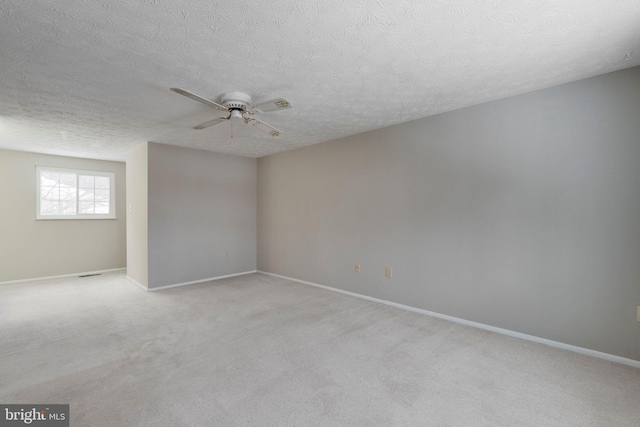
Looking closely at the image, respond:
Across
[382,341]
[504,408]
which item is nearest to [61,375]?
[382,341]

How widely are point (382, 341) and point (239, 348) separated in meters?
1.33

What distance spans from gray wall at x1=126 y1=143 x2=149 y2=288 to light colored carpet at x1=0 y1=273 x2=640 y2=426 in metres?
1.18

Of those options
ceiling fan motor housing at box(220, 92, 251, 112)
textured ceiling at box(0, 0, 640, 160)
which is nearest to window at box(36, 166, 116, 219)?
textured ceiling at box(0, 0, 640, 160)

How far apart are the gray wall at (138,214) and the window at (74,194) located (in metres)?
1.22

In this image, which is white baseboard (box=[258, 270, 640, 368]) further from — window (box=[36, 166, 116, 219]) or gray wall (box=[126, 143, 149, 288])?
window (box=[36, 166, 116, 219])

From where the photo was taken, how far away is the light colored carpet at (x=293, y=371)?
1.74m

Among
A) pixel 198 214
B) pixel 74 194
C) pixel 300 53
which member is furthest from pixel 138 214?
pixel 300 53

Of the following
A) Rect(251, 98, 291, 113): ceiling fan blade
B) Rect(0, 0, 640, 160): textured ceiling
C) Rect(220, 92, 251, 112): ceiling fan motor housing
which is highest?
Rect(0, 0, 640, 160): textured ceiling

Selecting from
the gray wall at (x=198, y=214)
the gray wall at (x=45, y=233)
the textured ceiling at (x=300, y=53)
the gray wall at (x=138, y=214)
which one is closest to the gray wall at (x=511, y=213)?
the textured ceiling at (x=300, y=53)

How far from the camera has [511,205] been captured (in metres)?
2.88

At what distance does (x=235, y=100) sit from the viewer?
2676mm

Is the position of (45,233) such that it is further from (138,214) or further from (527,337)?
(527,337)

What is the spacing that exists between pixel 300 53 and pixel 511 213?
2515 mm

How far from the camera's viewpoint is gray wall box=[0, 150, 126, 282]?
16.1 ft
